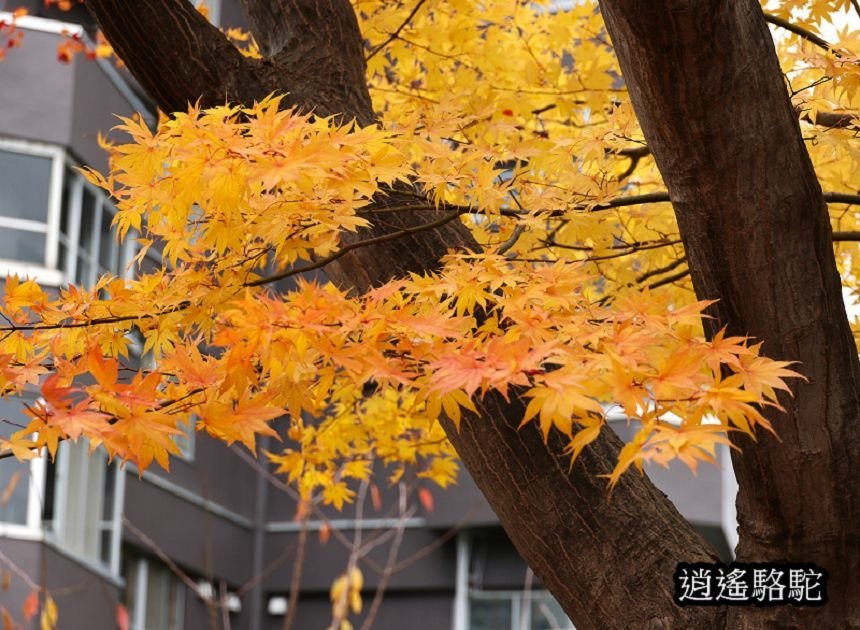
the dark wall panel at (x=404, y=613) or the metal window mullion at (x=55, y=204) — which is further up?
the metal window mullion at (x=55, y=204)

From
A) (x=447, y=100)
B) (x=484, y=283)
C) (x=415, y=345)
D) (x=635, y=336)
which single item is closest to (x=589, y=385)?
(x=635, y=336)

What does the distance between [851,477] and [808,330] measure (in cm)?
37

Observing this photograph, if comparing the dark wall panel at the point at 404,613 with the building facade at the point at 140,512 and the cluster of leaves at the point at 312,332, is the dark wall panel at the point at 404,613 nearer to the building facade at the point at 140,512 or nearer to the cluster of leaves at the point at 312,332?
the building facade at the point at 140,512

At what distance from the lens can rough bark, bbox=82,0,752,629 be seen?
3.40 meters

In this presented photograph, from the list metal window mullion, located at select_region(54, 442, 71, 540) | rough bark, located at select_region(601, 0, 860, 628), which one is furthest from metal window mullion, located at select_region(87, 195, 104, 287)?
rough bark, located at select_region(601, 0, 860, 628)

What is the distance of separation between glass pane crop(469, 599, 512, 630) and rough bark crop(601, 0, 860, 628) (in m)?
11.5

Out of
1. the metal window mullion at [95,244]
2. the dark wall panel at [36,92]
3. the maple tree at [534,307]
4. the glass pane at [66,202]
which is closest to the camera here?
the maple tree at [534,307]

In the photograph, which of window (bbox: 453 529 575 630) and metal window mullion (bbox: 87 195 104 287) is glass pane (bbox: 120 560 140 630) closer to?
metal window mullion (bbox: 87 195 104 287)

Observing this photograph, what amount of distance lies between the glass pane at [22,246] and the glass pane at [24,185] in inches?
6.0

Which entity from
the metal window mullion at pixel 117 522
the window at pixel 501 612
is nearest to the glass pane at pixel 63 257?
the metal window mullion at pixel 117 522

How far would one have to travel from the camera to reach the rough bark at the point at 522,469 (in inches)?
134

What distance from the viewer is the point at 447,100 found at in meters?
4.17

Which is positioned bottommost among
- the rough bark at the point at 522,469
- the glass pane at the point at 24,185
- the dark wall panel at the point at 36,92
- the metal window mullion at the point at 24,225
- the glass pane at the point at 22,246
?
the rough bark at the point at 522,469

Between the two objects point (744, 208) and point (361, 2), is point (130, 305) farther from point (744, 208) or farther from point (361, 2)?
point (361, 2)
